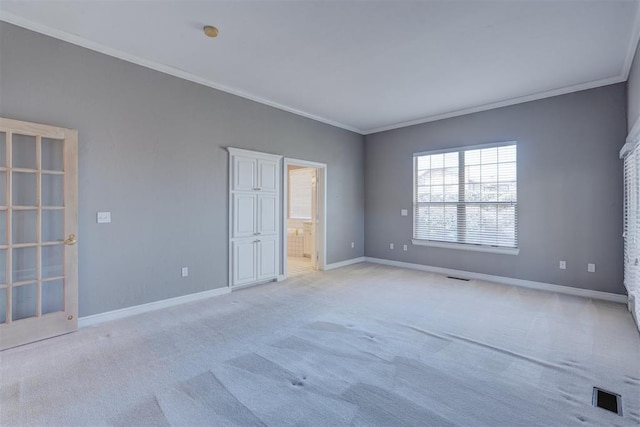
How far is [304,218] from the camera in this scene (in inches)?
323

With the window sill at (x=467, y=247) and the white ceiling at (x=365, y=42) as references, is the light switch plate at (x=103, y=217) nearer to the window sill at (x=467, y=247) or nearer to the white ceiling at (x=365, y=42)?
the white ceiling at (x=365, y=42)

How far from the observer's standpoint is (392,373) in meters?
2.31

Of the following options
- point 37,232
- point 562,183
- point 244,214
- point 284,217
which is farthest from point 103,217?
point 562,183

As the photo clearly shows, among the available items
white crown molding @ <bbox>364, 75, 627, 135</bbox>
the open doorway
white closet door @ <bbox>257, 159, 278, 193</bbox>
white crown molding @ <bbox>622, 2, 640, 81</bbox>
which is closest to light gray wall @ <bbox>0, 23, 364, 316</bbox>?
Result: white closet door @ <bbox>257, 159, 278, 193</bbox>

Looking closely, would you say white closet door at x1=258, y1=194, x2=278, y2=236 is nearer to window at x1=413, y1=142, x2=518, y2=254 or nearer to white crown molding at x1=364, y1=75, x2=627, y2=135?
window at x1=413, y1=142, x2=518, y2=254

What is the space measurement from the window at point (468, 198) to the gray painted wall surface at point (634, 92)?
4.50ft

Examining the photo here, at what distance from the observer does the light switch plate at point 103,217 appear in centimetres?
326

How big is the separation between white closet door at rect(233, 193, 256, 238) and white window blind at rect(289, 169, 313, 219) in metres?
3.52

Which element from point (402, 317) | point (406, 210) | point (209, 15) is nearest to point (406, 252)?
point (406, 210)

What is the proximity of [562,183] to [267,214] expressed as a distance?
450cm

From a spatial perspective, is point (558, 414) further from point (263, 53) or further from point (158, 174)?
point (158, 174)

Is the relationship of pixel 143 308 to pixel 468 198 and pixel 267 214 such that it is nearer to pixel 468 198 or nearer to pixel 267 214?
pixel 267 214

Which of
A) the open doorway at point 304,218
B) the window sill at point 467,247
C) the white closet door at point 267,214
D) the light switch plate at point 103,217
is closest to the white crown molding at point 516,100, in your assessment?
the open doorway at point 304,218

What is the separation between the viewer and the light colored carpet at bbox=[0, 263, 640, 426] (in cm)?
187
